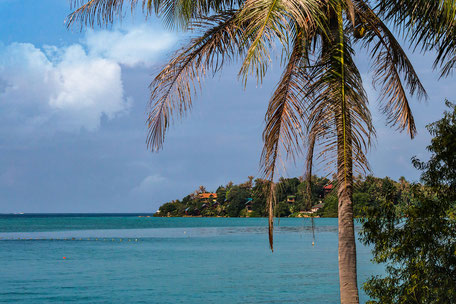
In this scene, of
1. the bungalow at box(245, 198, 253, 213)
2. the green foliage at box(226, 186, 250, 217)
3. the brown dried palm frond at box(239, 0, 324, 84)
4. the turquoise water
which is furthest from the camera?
the green foliage at box(226, 186, 250, 217)

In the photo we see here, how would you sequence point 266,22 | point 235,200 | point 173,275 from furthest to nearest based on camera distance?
point 235,200 < point 173,275 < point 266,22

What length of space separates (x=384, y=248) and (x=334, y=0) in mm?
4746

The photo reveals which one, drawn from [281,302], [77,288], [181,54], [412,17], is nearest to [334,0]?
[412,17]

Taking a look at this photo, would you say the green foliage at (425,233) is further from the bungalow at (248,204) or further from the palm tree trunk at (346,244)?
the bungalow at (248,204)

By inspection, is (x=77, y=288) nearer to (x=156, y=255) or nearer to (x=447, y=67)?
(x=156, y=255)

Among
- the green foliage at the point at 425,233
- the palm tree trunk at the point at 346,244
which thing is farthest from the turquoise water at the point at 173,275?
the palm tree trunk at the point at 346,244

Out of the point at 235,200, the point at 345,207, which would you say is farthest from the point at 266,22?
the point at 235,200

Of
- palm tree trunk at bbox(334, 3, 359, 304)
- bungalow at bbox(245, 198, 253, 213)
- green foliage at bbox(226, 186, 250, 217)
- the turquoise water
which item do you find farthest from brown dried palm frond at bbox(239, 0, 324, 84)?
green foliage at bbox(226, 186, 250, 217)

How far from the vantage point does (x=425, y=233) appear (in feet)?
33.2

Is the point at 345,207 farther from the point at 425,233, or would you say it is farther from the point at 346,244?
the point at 425,233

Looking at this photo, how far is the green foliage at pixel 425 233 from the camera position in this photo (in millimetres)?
9852

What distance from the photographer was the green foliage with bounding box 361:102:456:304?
32.3 feet

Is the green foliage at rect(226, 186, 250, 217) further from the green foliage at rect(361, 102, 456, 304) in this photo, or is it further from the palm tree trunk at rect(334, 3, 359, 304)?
the palm tree trunk at rect(334, 3, 359, 304)

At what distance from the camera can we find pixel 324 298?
89.7 ft
